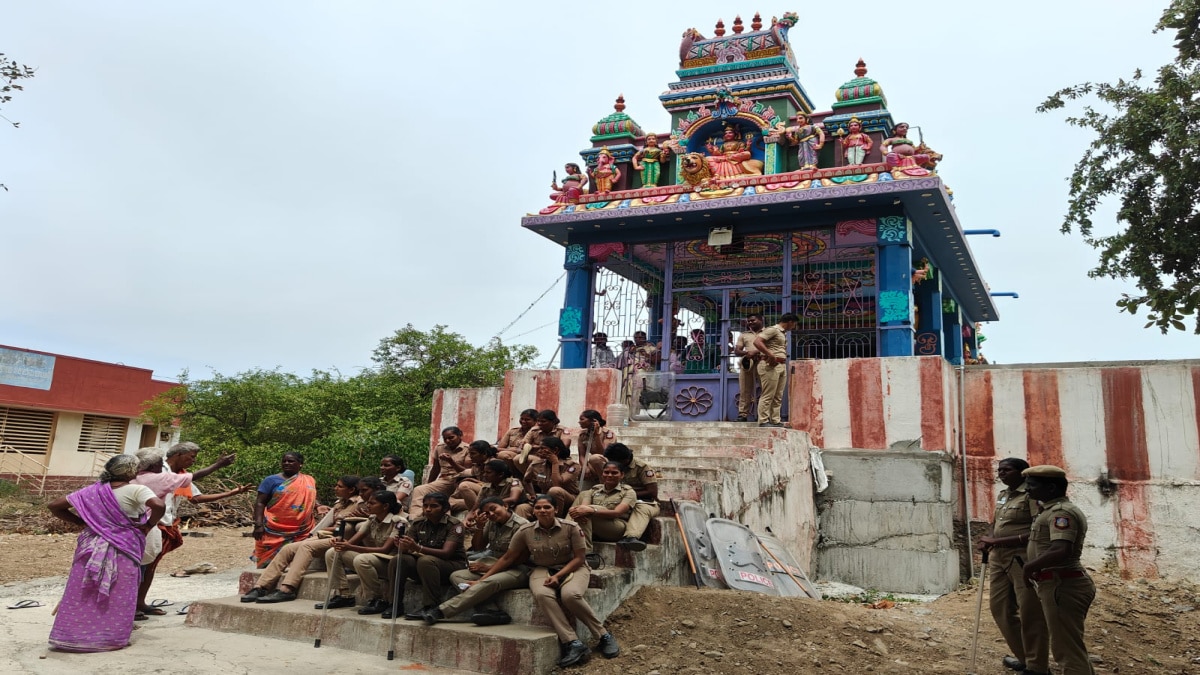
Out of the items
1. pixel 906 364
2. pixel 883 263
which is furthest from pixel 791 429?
pixel 883 263

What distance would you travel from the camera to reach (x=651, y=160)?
14141 millimetres

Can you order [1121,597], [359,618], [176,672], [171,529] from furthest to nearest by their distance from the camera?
[1121,597], [171,529], [359,618], [176,672]

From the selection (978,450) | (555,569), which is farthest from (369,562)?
(978,450)

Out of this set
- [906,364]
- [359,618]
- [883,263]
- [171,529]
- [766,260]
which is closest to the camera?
[359,618]

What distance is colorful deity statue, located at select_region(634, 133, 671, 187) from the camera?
1409 centimetres

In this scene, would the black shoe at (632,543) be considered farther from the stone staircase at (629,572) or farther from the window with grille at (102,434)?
the window with grille at (102,434)

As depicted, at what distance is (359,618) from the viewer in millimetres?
5926

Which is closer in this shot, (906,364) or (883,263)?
(906,364)

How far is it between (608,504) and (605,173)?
866 cm

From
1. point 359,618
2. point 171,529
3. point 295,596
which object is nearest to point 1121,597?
point 359,618

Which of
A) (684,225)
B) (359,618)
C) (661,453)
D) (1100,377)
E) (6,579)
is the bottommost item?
(6,579)

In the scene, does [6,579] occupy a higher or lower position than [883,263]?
lower

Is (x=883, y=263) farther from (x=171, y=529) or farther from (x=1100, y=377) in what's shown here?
(x=171, y=529)

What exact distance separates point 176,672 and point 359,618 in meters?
1.22
